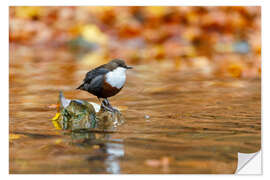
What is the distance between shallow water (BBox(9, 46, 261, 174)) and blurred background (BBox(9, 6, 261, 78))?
13.0 ft

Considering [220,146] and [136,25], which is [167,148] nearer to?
[220,146]

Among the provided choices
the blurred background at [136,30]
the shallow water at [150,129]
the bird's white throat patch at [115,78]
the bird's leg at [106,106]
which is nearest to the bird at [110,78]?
the bird's white throat patch at [115,78]

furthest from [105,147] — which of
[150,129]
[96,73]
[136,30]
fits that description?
[136,30]

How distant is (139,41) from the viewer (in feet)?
36.8

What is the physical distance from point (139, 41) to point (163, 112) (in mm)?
6788

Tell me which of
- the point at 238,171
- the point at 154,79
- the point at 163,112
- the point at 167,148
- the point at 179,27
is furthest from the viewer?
the point at 179,27

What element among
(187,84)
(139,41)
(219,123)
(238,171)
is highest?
(139,41)

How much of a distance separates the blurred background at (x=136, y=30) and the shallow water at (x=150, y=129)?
397 centimetres

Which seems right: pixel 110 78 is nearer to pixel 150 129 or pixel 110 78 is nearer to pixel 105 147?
pixel 150 129

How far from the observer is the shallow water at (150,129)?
3.03m

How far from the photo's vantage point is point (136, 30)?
1123 centimetres

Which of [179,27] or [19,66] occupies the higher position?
[179,27]

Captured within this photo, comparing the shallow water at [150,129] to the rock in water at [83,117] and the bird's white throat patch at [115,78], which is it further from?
the bird's white throat patch at [115,78]

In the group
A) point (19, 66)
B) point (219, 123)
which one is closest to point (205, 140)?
point (219, 123)
